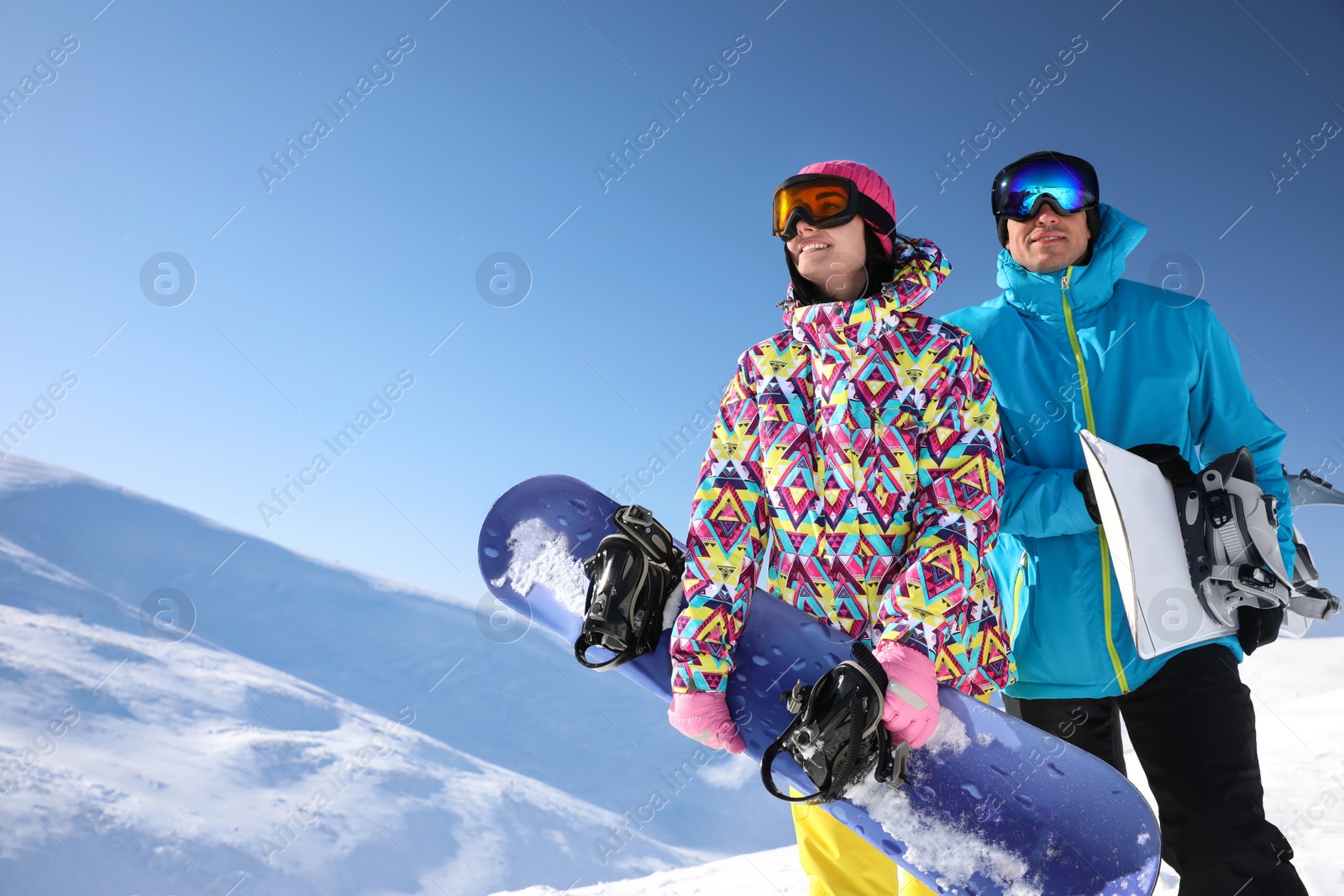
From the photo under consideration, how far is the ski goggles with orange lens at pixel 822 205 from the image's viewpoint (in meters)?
2.03

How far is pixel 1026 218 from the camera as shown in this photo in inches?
93.7

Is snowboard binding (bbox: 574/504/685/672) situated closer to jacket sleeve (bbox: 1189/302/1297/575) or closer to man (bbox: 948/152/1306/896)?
man (bbox: 948/152/1306/896)

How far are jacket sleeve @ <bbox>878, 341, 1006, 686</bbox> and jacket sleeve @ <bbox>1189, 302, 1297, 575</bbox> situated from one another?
862 mm

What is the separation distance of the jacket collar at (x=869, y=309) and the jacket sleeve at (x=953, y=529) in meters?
0.19

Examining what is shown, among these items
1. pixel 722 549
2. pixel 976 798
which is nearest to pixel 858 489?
pixel 722 549

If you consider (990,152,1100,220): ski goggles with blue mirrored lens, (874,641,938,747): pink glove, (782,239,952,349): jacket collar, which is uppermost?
(990,152,1100,220): ski goggles with blue mirrored lens

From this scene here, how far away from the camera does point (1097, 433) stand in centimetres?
227

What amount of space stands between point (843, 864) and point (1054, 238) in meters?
1.88

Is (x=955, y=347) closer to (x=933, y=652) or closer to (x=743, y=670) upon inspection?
(x=933, y=652)

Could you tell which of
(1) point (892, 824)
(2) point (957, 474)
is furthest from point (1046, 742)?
(2) point (957, 474)

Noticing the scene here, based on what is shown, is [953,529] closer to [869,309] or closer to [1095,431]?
[869,309]

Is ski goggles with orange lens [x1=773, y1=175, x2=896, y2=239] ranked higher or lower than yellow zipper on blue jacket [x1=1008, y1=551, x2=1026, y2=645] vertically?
higher

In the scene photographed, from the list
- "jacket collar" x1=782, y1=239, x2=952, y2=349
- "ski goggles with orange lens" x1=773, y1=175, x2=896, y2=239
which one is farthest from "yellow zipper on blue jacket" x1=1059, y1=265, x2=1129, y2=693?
"ski goggles with orange lens" x1=773, y1=175, x2=896, y2=239

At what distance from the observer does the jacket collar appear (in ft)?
6.23
